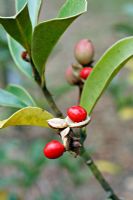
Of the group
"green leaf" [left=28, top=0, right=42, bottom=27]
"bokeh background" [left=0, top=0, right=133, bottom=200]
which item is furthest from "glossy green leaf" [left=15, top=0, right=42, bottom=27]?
"bokeh background" [left=0, top=0, right=133, bottom=200]

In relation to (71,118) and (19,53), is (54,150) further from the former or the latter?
(19,53)

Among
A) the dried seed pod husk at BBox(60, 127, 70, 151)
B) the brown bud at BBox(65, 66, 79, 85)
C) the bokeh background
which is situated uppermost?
the dried seed pod husk at BBox(60, 127, 70, 151)

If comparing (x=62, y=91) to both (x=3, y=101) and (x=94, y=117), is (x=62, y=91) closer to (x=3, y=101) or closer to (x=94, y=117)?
(x=3, y=101)

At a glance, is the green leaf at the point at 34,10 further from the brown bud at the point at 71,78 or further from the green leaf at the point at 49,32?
the brown bud at the point at 71,78

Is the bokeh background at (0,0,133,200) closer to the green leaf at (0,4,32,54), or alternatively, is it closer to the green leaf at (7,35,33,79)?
the green leaf at (7,35,33,79)

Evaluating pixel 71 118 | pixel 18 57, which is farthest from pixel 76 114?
pixel 18 57

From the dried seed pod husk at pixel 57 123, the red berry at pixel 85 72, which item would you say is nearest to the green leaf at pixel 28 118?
the dried seed pod husk at pixel 57 123
